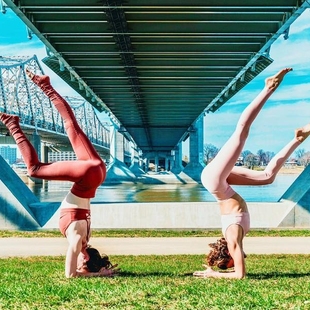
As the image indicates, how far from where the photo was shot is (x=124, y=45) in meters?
22.3

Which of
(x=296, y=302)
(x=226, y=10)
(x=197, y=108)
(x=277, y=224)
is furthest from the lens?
(x=197, y=108)

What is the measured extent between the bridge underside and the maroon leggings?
11400mm

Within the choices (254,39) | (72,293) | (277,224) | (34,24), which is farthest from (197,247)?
(254,39)

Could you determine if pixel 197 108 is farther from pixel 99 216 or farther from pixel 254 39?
pixel 99 216

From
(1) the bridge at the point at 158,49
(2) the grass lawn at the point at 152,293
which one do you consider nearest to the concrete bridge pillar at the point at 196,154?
(1) the bridge at the point at 158,49

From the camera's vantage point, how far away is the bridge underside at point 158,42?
1775 cm

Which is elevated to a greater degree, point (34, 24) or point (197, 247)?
point (34, 24)

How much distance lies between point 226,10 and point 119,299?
14741 mm

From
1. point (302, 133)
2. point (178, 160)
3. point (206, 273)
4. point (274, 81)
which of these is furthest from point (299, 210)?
point (178, 160)

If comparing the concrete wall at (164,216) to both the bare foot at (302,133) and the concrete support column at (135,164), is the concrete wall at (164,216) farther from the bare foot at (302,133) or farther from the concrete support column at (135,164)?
the concrete support column at (135,164)

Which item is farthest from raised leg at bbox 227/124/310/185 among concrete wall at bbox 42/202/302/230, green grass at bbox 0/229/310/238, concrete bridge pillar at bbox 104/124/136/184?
concrete bridge pillar at bbox 104/124/136/184

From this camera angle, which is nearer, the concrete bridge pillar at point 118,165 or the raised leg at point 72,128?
the raised leg at point 72,128

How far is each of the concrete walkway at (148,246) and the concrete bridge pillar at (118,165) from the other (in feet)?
172

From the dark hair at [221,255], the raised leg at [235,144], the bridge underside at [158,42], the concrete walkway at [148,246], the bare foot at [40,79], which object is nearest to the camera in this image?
the raised leg at [235,144]
